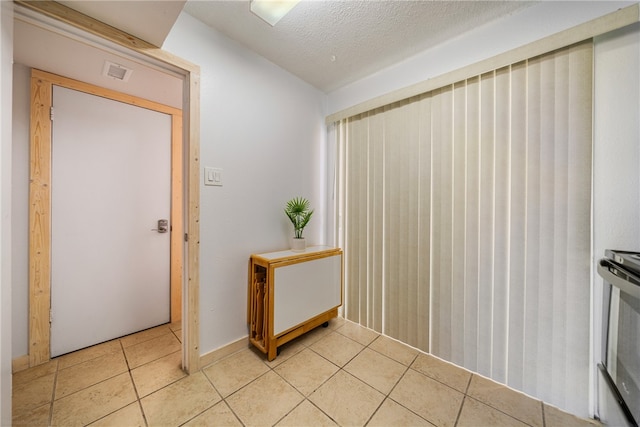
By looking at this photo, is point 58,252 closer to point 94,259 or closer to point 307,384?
point 94,259

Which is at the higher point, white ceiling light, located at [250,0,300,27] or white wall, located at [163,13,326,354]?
white ceiling light, located at [250,0,300,27]

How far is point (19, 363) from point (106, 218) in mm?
1031

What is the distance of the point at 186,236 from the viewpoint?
1.54m

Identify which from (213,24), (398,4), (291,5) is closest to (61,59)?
(213,24)

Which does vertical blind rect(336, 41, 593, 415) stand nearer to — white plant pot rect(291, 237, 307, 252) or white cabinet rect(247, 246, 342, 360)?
white cabinet rect(247, 246, 342, 360)

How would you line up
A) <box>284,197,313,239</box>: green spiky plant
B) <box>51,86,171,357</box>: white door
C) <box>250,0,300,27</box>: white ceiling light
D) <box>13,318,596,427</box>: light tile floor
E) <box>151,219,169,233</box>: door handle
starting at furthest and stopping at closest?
1. <box>151,219,169,233</box>: door handle
2. <box>284,197,313,239</box>: green spiky plant
3. <box>51,86,171,357</box>: white door
4. <box>250,0,300,27</box>: white ceiling light
5. <box>13,318,596,427</box>: light tile floor

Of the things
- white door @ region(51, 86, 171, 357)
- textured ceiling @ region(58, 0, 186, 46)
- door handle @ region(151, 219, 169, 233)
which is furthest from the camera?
door handle @ region(151, 219, 169, 233)

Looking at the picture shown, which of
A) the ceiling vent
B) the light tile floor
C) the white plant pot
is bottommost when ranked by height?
the light tile floor

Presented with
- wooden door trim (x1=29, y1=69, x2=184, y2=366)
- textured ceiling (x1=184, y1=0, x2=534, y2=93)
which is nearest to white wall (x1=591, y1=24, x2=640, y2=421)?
textured ceiling (x1=184, y1=0, x2=534, y2=93)

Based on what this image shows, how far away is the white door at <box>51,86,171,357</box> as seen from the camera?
173 centimetres

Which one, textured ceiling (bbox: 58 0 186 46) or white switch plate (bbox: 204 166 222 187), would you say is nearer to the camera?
textured ceiling (bbox: 58 0 186 46)

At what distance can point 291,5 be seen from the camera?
1.37 m

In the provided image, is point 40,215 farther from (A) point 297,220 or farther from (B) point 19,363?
(A) point 297,220

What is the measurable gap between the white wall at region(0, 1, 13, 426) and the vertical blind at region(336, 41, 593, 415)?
2021 mm
